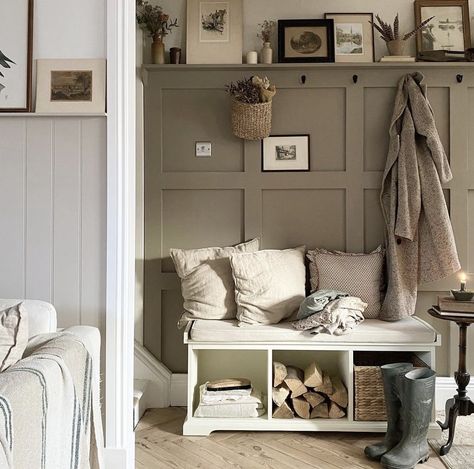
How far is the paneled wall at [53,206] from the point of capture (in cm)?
226

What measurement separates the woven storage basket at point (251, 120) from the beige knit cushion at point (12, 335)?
6.04 ft

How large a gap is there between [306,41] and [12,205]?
1.98m

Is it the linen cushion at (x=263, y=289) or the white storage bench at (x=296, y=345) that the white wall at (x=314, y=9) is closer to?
the linen cushion at (x=263, y=289)

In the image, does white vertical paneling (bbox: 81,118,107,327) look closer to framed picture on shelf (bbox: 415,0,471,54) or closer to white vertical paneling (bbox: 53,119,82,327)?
white vertical paneling (bbox: 53,119,82,327)

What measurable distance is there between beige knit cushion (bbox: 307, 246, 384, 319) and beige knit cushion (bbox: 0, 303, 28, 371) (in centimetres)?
186

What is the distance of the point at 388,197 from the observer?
3.30 meters

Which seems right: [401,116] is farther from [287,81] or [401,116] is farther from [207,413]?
[207,413]

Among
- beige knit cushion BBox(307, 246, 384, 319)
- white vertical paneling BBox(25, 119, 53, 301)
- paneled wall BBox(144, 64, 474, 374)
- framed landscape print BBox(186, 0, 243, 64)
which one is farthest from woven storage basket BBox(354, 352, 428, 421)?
framed landscape print BBox(186, 0, 243, 64)

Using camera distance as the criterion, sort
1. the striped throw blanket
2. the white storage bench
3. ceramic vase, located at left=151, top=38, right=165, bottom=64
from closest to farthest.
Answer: the striped throw blanket → the white storage bench → ceramic vase, located at left=151, top=38, right=165, bottom=64

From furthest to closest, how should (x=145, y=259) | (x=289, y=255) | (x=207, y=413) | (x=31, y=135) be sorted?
(x=145, y=259)
(x=289, y=255)
(x=207, y=413)
(x=31, y=135)

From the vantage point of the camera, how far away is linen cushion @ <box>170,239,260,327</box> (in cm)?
307

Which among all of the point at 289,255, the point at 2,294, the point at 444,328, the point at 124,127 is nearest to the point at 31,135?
the point at 124,127

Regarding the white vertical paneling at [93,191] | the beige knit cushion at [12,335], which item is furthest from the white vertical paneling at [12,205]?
the beige knit cushion at [12,335]

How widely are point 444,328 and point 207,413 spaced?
4.92 ft
